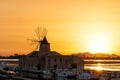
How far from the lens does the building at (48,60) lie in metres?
85.8

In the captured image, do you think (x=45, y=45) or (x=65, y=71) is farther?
(x=45, y=45)

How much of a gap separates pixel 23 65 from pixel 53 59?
8004 mm

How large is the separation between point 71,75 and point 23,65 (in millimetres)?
14511

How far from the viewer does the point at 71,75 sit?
79625 millimetres

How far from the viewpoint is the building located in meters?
85.8

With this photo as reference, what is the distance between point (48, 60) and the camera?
8569 centimetres

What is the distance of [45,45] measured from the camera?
88.6m

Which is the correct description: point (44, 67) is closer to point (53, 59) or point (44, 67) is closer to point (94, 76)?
point (53, 59)

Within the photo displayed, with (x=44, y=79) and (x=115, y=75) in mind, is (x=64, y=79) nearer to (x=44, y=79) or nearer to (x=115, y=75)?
(x=44, y=79)

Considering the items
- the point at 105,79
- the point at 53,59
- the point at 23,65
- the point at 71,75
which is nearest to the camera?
the point at 105,79

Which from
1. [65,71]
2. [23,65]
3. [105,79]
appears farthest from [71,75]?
[23,65]

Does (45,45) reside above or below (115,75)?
above

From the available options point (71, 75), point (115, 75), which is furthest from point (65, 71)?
point (115, 75)

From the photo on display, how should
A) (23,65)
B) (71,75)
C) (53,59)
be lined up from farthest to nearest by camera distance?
1. (23,65)
2. (53,59)
3. (71,75)
